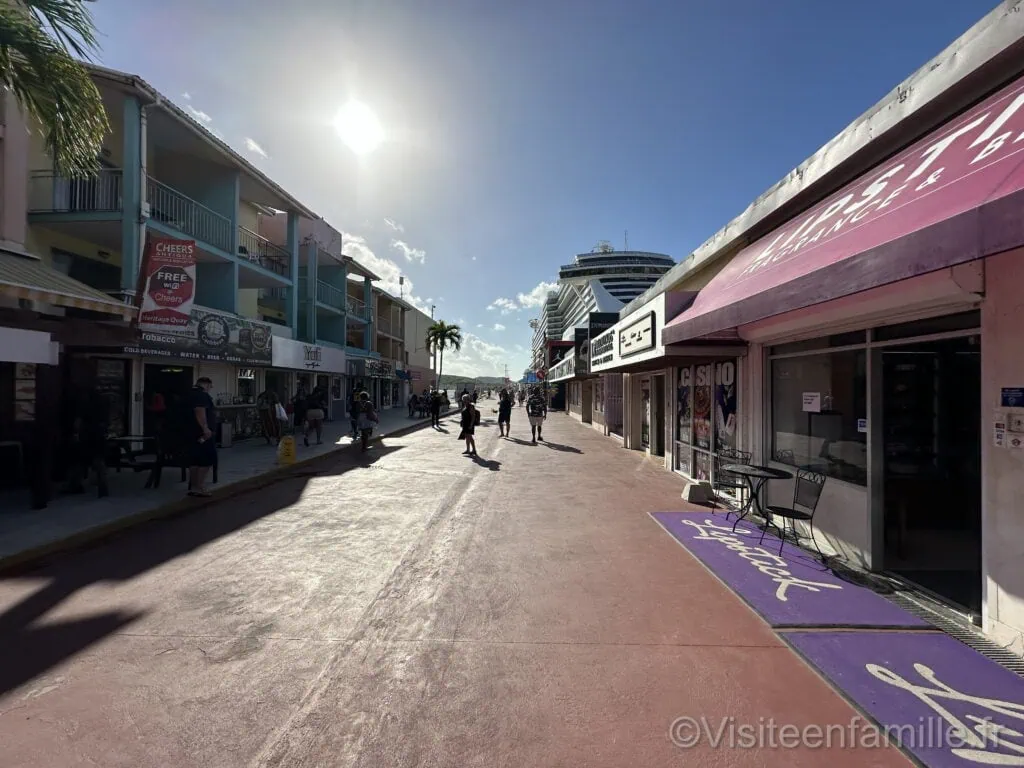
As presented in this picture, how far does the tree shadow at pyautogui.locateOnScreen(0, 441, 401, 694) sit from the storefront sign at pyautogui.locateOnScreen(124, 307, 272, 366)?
16.2 ft

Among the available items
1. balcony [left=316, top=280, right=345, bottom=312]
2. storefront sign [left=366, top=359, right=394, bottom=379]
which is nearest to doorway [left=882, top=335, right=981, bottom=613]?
balcony [left=316, top=280, right=345, bottom=312]

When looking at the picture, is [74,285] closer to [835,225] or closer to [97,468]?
[97,468]

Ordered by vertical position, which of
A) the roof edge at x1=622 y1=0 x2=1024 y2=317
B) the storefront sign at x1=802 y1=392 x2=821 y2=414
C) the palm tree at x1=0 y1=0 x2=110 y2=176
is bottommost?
the storefront sign at x1=802 y1=392 x2=821 y2=414

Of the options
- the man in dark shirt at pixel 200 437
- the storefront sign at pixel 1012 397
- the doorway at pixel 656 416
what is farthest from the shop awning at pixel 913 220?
the doorway at pixel 656 416

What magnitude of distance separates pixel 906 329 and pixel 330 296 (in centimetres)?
2538

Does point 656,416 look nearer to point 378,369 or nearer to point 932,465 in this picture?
point 932,465

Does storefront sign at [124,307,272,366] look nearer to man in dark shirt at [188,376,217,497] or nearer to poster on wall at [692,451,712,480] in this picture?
man in dark shirt at [188,376,217,497]

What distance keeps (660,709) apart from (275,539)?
4.94 meters

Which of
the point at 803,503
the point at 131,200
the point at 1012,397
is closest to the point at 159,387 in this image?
the point at 131,200

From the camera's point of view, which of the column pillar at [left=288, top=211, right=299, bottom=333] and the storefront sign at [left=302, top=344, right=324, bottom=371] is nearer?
the storefront sign at [left=302, top=344, right=324, bottom=371]

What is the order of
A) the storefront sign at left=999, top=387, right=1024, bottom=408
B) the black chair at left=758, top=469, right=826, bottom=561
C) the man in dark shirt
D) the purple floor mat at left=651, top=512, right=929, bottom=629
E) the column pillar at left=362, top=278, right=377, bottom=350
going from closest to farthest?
the storefront sign at left=999, top=387, right=1024, bottom=408
the purple floor mat at left=651, top=512, right=929, bottom=629
the black chair at left=758, top=469, right=826, bottom=561
the man in dark shirt
the column pillar at left=362, top=278, right=377, bottom=350

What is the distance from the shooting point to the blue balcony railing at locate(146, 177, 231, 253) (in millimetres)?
14406

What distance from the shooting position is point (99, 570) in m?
4.86

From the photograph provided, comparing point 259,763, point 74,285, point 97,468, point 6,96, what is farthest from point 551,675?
point 6,96
